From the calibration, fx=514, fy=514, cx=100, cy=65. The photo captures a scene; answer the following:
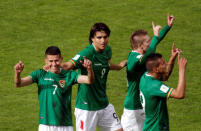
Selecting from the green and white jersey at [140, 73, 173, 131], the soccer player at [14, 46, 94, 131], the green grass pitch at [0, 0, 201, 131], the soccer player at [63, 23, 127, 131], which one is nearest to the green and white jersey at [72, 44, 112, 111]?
the soccer player at [63, 23, 127, 131]

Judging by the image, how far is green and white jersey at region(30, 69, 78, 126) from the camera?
884cm

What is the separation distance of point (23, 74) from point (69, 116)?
7118 mm

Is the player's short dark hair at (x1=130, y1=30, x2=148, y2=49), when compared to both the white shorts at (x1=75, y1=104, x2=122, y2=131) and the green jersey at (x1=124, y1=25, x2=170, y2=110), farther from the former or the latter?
the white shorts at (x1=75, y1=104, x2=122, y2=131)

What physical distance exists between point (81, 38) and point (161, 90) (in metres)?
10.6

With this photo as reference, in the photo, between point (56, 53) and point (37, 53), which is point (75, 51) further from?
point (56, 53)

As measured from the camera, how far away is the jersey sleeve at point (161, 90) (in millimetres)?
8289

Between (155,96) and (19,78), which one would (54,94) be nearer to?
(19,78)

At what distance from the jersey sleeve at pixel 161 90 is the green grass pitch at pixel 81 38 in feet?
13.1

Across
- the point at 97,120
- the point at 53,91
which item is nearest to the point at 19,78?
the point at 53,91

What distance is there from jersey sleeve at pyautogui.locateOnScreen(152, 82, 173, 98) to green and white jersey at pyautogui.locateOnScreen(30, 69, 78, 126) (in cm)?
141

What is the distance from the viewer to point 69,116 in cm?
898

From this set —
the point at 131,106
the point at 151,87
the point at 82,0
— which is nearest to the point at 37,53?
the point at 82,0

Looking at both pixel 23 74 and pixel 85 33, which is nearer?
pixel 23 74

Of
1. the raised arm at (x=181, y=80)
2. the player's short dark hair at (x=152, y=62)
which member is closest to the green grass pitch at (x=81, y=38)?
the player's short dark hair at (x=152, y=62)
